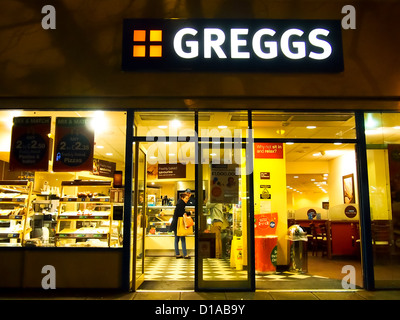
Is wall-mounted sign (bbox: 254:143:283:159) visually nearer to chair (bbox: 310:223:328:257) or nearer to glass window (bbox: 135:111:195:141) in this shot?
glass window (bbox: 135:111:195:141)

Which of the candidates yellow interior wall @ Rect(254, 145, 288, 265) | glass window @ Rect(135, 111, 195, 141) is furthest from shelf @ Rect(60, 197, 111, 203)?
yellow interior wall @ Rect(254, 145, 288, 265)

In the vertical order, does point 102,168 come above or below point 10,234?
Answer: above

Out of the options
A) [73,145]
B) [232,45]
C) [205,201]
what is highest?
[232,45]

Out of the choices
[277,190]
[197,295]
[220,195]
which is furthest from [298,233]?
[197,295]

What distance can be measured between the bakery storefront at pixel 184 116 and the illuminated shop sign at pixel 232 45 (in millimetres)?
19

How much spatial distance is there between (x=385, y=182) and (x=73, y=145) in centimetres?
554

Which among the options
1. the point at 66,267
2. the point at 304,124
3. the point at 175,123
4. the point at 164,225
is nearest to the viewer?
the point at 66,267

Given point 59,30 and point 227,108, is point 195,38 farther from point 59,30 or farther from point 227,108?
point 59,30

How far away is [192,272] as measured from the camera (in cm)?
755

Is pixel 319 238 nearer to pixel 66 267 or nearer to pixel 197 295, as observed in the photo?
pixel 197 295

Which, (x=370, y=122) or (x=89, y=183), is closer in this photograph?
(x=370, y=122)
